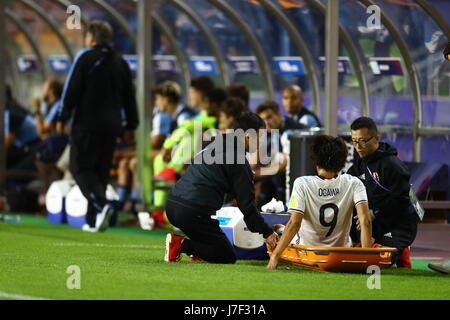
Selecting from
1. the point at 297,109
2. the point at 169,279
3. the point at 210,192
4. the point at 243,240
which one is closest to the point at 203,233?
the point at 210,192

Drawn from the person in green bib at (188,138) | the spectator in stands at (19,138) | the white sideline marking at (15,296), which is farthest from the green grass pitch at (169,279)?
the spectator in stands at (19,138)

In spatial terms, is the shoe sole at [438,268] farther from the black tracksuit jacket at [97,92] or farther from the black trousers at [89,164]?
the black tracksuit jacket at [97,92]

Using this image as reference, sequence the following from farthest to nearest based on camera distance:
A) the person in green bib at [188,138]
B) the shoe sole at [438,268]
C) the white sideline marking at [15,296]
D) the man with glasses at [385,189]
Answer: the person in green bib at [188,138] < the man with glasses at [385,189] < the shoe sole at [438,268] < the white sideline marking at [15,296]

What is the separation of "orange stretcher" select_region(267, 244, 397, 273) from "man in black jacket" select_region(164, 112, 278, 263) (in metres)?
0.77

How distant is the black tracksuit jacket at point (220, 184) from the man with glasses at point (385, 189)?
1.12 m

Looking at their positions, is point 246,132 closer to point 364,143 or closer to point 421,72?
point 364,143

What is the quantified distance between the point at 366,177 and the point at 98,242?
11.2 feet

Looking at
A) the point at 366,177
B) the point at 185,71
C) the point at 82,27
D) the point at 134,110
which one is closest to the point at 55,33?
the point at 82,27

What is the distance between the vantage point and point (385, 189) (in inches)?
408

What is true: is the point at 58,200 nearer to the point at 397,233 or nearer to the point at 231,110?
the point at 231,110

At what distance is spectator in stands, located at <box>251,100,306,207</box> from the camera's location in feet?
46.2

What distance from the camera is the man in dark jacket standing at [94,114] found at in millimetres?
13977

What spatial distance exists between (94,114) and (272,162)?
6.89 ft

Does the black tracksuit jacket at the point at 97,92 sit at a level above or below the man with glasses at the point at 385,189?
above
